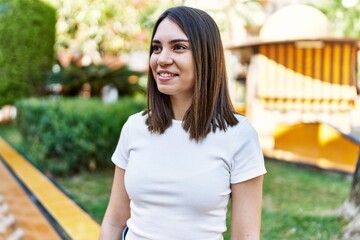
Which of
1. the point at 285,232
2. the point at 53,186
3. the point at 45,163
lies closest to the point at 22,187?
the point at 53,186

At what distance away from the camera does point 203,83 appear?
140cm

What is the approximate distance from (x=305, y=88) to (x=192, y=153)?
23.7 ft

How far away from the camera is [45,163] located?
6.62m

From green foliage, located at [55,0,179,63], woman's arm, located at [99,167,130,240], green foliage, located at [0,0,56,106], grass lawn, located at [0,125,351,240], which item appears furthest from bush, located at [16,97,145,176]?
green foliage, located at [55,0,179,63]

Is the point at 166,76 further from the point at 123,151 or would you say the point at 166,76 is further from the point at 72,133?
the point at 72,133

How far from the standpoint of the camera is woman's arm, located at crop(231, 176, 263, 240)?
1.35 meters

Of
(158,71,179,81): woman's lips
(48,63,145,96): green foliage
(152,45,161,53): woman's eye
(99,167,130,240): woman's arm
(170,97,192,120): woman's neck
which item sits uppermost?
(152,45,161,53): woman's eye

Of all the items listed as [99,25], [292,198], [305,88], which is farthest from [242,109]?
[292,198]

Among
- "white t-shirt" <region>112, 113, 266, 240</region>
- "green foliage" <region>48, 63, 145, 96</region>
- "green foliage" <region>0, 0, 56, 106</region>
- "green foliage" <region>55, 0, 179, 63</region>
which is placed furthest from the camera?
"green foliage" <region>55, 0, 179, 63</region>

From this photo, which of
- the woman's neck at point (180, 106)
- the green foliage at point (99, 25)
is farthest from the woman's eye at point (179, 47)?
the green foliage at point (99, 25)

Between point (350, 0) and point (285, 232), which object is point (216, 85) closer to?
→ point (285, 232)

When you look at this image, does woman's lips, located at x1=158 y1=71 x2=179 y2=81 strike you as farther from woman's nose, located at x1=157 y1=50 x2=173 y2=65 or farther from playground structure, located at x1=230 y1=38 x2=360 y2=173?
playground structure, located at x1=230 y1=38 x2=360 y2=173

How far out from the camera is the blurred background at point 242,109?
4500mm

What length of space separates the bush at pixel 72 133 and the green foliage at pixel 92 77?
1.66 meters
